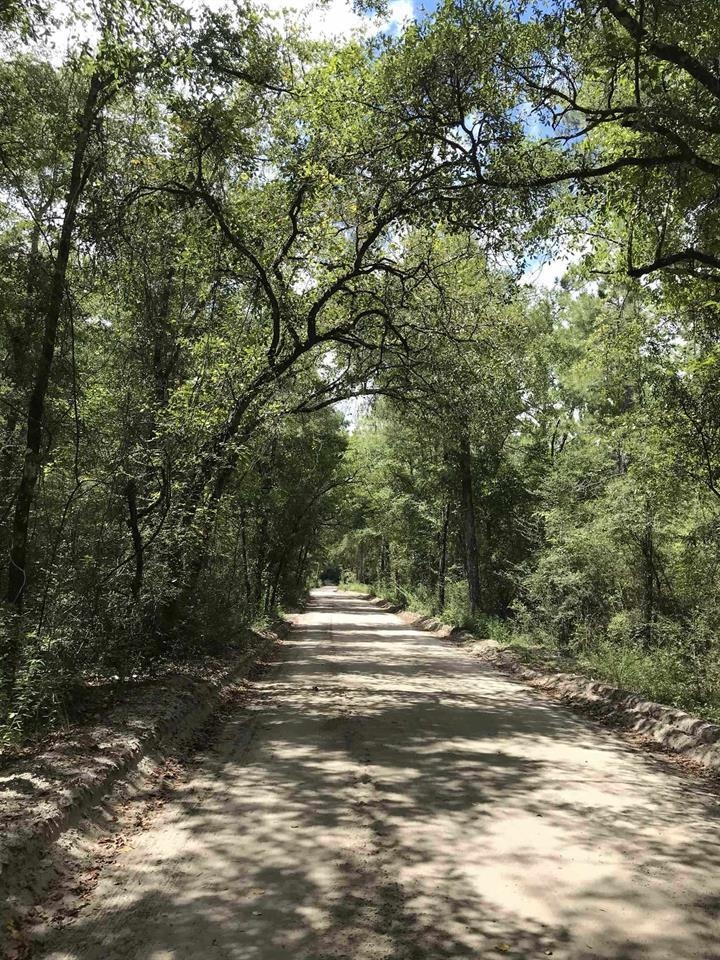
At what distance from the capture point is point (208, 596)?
47.6 feet

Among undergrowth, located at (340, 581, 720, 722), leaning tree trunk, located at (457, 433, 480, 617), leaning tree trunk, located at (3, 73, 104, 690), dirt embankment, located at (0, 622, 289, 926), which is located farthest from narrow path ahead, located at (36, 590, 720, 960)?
leaning tree trunk, located at (457, 433, 480, 617)

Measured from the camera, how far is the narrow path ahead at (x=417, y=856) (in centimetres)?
352

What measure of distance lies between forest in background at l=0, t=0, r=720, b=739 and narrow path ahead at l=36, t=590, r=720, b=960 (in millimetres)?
2289

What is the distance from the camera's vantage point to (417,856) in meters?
4.56

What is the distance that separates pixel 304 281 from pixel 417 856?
11.8 m

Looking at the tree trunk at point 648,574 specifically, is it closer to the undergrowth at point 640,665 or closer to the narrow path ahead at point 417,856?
the undergrowth at point 640,665

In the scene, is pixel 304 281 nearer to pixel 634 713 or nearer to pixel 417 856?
pixel 634 713

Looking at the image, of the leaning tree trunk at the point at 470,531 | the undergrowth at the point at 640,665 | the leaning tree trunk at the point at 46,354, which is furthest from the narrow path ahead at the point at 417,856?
the leaning tree trunk at the point at 470,531

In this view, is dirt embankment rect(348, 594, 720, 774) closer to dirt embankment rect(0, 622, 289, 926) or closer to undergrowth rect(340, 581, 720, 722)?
undergrowth rect(340, 581, 720, 722)

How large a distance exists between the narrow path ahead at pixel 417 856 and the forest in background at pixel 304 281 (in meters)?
2.29

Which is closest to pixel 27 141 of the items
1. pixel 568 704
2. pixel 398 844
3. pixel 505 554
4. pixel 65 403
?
pixel 65 403

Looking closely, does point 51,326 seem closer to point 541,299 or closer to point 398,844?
point 398,844

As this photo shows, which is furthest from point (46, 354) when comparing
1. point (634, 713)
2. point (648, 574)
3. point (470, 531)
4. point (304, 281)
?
point (470, 531)

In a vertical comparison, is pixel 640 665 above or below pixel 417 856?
above
